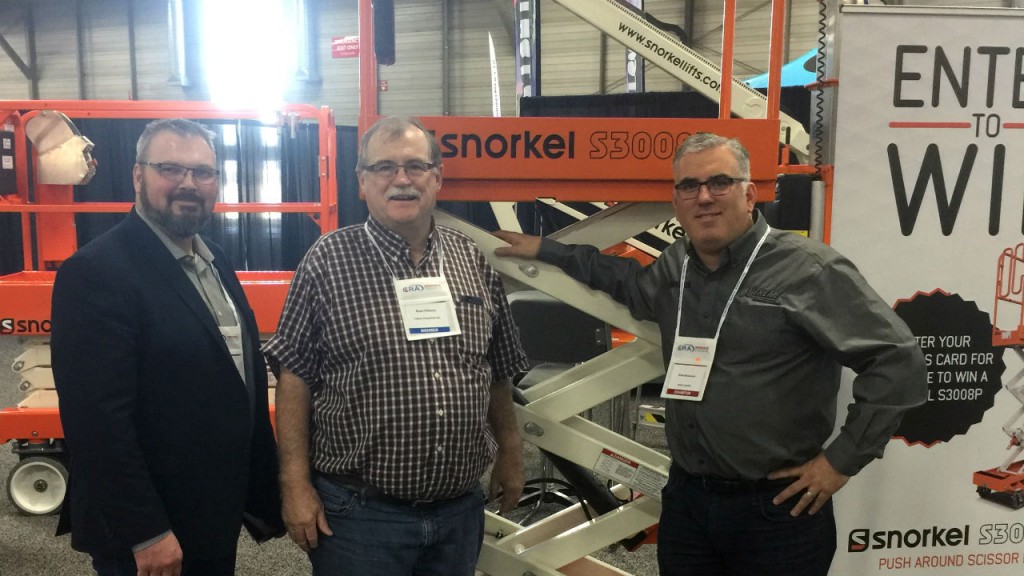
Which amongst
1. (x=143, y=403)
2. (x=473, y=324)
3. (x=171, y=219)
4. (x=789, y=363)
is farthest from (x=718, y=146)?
(x=143, y=403)

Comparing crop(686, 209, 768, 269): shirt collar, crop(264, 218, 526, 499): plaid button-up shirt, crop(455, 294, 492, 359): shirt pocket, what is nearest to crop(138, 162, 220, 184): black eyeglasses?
crop(264, 218, 526, 499): plaid button-up shirt

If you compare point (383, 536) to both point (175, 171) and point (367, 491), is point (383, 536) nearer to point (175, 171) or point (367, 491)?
point (367, 491)

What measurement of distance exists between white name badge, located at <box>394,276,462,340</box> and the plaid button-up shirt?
19 mm

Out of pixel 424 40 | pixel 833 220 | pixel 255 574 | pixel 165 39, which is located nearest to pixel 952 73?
pixel 833 220

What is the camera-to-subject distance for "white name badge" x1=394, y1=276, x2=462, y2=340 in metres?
1.50

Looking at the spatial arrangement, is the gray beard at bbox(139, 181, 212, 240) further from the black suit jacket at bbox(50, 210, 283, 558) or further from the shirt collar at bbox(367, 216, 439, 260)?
the shirt collar at bbox(367, 216, 439, 260)

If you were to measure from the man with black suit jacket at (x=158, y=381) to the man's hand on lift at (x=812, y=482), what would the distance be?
4.33 feet

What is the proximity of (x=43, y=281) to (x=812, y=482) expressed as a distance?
11.8ft

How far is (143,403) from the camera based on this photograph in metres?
1.45

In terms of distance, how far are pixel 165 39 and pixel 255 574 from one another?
1165 cm

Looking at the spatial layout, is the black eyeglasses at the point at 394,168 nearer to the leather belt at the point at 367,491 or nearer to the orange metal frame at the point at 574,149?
the orange metal frame at the point at 574,149

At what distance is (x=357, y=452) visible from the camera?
1473 millimetres

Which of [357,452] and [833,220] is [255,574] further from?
[833,220]

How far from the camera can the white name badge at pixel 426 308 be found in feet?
4.92
